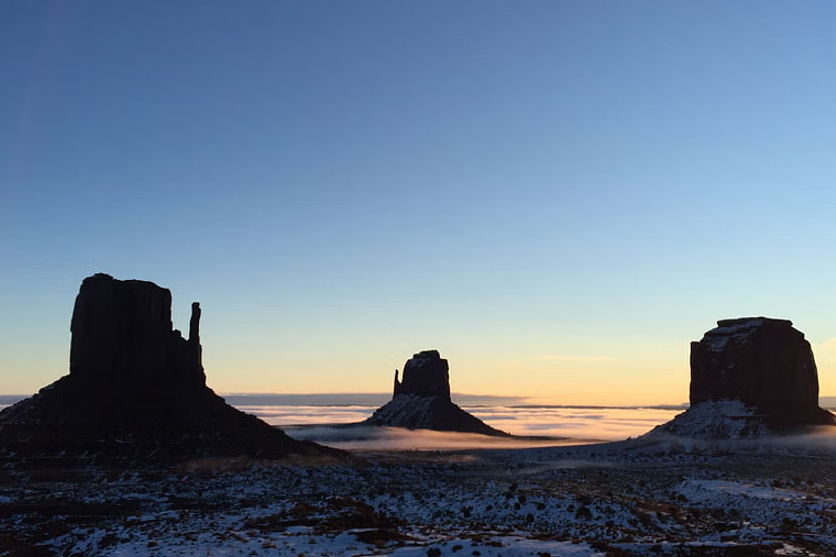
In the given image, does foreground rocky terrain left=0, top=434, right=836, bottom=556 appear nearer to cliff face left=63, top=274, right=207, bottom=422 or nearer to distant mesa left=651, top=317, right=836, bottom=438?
cliff face left=63, top=274, right=207, bottom=422

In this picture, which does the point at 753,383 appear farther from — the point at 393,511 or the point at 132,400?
the point at 393,511

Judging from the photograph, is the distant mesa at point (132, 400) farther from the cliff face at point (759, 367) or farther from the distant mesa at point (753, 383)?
the cliff face at point (759, 367)

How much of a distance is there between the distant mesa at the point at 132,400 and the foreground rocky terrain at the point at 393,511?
473 centimetres

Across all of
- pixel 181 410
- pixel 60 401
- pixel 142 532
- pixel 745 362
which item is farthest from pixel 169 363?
pixel 745 362

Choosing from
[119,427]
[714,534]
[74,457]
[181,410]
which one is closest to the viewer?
[714,534]

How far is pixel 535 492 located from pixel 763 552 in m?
20.3

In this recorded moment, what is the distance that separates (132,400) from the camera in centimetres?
8250

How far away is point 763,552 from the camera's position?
3009 centimetres

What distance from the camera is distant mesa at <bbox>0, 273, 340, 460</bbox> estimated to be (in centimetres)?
7538

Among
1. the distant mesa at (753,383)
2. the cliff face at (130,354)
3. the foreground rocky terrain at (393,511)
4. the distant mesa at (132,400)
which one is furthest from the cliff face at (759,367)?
the cliff face at (130,354)

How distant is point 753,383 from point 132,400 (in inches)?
4013

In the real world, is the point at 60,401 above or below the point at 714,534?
above

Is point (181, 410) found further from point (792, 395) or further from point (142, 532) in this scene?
point (792, 395)

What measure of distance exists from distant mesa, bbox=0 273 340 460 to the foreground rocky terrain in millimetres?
4726
